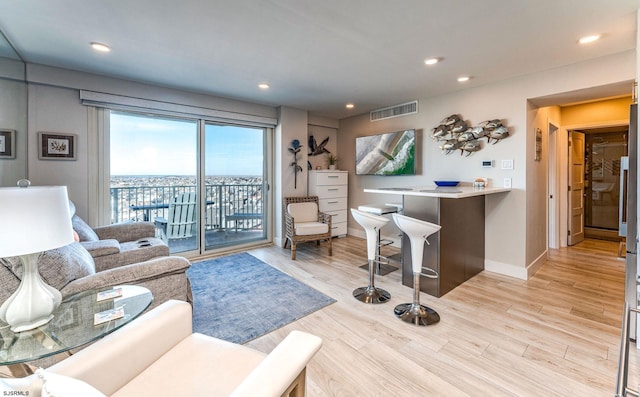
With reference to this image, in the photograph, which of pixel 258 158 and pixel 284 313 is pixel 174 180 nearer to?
pixel 258 158

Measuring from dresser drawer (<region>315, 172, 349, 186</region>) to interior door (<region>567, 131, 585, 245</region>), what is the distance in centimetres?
381

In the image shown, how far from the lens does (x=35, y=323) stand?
1185 mm

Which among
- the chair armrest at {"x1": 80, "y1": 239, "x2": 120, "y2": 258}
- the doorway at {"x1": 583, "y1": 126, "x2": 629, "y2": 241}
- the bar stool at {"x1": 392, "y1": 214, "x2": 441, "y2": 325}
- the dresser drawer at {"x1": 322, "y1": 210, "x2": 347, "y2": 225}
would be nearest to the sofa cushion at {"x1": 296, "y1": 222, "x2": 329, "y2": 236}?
the dresser drawer at {"x1": 322, "y1": 210, "x2": 347, "y2": 225}

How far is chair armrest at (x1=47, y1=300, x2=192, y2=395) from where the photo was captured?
0.97m

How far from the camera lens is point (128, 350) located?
1085 millimetres

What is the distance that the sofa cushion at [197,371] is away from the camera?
1.02 metres

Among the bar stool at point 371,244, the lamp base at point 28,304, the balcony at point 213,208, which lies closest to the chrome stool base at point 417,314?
the bar stool at point 371,244

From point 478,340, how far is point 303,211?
3084mm

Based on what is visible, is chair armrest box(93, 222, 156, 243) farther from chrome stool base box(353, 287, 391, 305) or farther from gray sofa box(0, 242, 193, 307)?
chrome stool base box(353, 287, 391, 305)

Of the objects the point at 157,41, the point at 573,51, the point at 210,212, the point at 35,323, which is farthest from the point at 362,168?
the point at 35,323

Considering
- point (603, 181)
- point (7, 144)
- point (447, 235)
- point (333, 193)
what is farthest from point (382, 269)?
point (603, 181)

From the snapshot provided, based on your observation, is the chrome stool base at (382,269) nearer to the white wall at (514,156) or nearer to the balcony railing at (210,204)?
the white wall at (514,156)

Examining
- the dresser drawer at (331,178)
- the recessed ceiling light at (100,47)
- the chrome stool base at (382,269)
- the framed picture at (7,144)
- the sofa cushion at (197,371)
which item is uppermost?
the recessed ceiling light at (100,47)

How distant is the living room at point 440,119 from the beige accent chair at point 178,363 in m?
0.95
